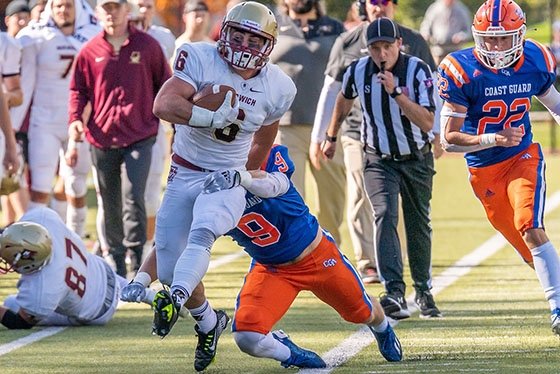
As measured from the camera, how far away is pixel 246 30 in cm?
638

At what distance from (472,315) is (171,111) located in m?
2.95

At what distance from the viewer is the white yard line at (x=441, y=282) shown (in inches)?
274

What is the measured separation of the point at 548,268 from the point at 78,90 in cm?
399

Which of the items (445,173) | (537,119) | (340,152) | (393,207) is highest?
(393,207)

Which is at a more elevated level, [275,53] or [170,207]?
[170,207]

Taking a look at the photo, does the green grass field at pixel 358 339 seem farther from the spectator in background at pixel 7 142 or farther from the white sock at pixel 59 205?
the white sock at pixel 59 205

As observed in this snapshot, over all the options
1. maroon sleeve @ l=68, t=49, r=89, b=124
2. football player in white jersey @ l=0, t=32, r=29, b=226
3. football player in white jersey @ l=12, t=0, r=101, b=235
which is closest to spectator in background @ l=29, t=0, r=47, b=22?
football player in white jersey @ l=12, t=0, r=101, b=235

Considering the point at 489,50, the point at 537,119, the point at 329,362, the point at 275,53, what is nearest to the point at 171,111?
the point at 329,362

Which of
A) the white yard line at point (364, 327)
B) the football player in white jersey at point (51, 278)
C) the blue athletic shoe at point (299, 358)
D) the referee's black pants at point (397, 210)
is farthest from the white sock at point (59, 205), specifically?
the blue athletic shoe at point (299, 358)

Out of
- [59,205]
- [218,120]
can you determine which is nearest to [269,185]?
[218,120]

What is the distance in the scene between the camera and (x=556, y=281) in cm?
728

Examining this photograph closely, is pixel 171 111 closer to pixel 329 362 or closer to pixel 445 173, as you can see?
pixel 329 362

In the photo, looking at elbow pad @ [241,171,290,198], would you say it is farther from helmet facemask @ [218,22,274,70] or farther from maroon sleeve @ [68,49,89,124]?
maroon sleeve @ [68,49,89,124]

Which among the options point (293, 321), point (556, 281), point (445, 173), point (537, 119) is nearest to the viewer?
point (556, 281)
